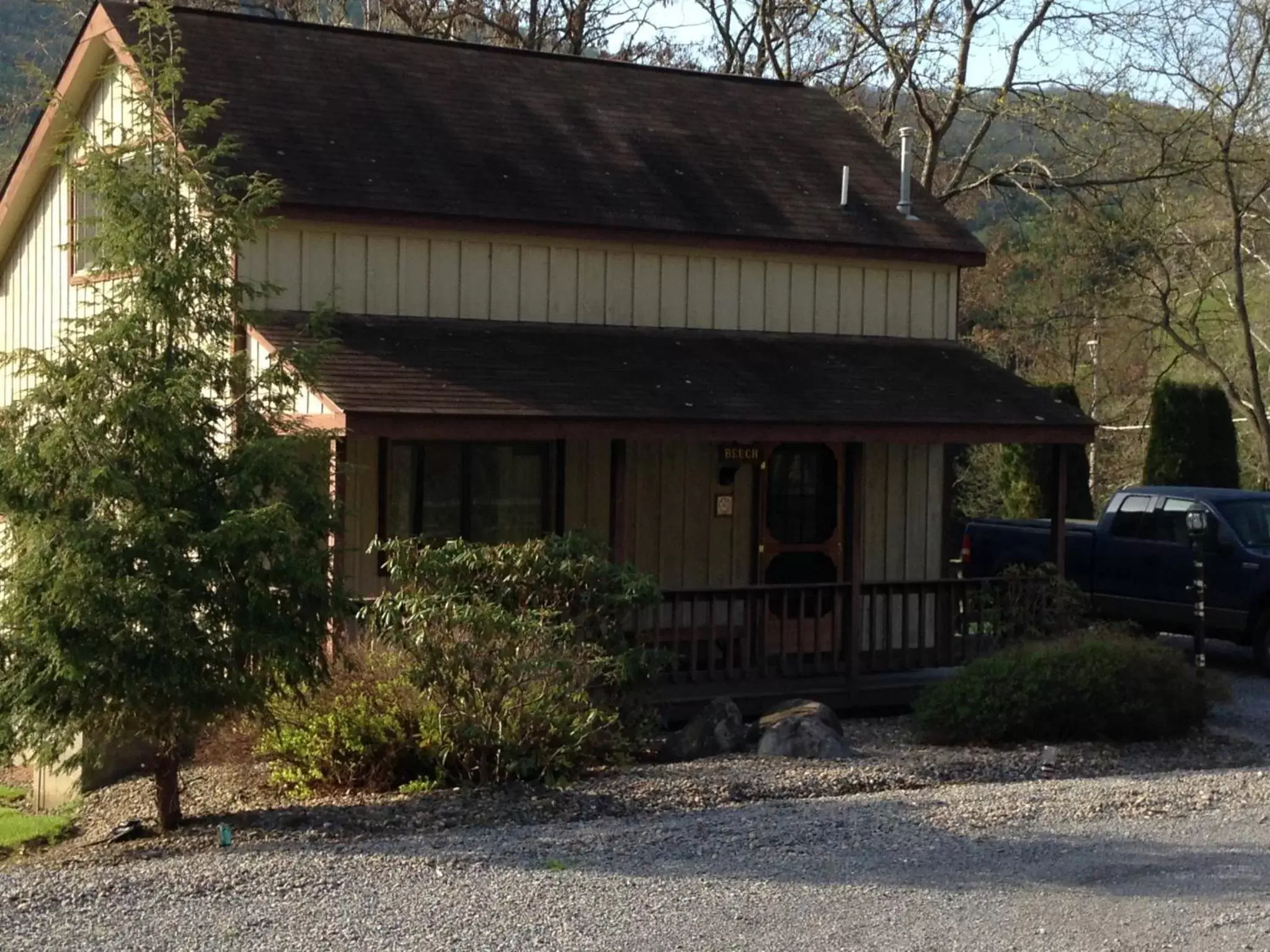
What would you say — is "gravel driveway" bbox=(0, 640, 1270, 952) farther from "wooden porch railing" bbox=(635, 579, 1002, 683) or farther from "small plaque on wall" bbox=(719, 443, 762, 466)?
"small plaque on wall" bbox=(719, 443, 762, 466)

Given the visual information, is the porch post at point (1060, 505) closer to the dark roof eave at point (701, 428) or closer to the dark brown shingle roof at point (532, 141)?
the dark roof eave at point (701, 428)

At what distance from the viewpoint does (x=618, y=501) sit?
12.9 m

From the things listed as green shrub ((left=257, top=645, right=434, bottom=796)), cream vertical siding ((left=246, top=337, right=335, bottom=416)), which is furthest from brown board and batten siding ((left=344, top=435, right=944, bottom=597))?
green shrub ((left=257, top=645, right=434, bottom=796))

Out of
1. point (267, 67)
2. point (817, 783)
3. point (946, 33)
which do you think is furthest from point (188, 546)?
point (946, 33)

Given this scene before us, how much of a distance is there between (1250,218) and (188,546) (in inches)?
1084

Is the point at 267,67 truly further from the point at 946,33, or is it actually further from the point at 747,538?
the point at 946,33

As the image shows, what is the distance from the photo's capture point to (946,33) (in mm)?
25781

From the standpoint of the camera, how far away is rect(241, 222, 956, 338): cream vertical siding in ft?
45.0

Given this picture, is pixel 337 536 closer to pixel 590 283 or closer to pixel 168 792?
pixel 168 792

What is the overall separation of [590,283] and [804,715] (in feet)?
17.0

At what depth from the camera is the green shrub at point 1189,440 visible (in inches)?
1047

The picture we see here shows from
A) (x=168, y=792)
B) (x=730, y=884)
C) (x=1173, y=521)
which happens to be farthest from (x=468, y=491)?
(x=1173, y=521)

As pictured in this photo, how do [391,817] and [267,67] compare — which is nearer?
[391,817]

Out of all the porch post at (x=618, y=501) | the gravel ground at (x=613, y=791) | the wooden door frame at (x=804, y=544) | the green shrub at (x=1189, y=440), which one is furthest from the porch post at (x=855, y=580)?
the green shrub at (x=1189, y=440)
